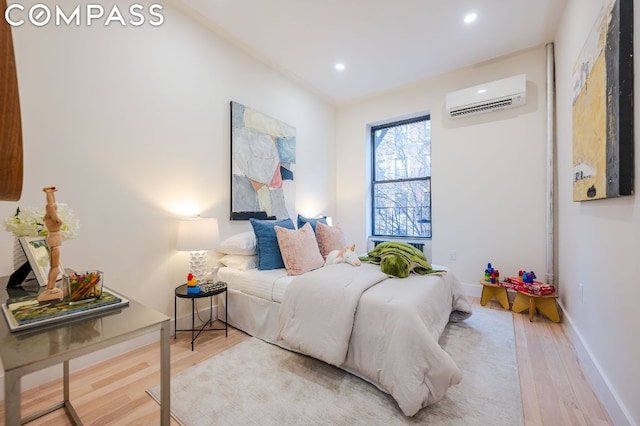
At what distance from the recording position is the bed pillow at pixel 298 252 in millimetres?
2445

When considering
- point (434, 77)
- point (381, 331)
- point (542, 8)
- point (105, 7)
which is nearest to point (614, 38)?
point (542, 8)

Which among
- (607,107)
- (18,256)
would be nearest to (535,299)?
(607,107)

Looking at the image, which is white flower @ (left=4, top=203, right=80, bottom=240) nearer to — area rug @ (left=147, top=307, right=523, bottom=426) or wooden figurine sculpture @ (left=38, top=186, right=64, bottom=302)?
wooden figurine sculpture @ (left=38, top=186, right=64, bottom=302)

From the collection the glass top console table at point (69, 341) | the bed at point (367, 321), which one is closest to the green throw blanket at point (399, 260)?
the bed at point (367, 321)

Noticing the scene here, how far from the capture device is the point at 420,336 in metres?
1.46

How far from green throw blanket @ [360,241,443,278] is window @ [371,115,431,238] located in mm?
1731

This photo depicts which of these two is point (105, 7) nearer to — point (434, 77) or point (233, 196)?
point (233, 196)

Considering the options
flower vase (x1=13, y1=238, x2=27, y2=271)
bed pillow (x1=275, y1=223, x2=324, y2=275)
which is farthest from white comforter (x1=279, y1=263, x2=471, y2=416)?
flower vase (x1=13, y1=238, x2=27, y2=271)

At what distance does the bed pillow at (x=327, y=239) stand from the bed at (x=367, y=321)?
0.59m

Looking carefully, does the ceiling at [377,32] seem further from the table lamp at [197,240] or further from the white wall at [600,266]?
the table lamp at [197,240]

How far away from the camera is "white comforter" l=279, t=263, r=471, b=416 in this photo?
4.66ft

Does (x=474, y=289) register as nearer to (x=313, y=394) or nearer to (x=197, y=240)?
(x=313, y=394)

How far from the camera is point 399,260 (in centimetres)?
218

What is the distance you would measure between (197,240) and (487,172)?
3296 mm
